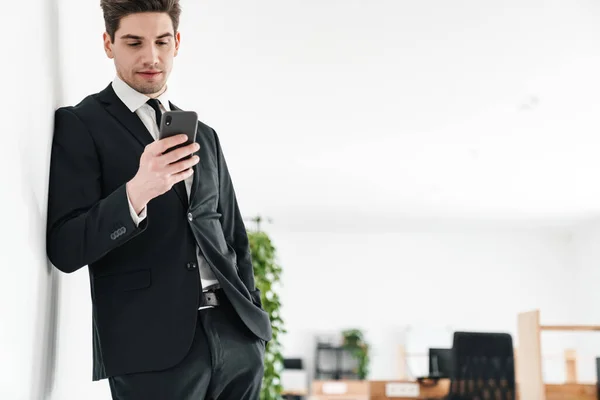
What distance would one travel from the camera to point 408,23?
177 inches

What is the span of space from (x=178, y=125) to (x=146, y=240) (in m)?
0.20

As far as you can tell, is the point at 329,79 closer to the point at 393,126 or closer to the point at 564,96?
the point at 393,126

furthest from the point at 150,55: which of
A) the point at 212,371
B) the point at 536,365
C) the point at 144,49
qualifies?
the point at 536,365

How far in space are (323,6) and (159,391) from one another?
3.66 m

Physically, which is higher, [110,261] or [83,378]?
[110,261]

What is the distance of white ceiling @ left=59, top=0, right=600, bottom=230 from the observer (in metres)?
4.48

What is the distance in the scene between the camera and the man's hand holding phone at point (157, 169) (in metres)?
0.92

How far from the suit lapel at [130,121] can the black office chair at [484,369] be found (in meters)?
3.83

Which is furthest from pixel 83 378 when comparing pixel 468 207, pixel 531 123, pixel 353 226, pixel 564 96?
pixel 353 226

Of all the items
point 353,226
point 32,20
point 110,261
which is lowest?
point 110,261

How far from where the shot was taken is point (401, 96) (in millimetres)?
5758

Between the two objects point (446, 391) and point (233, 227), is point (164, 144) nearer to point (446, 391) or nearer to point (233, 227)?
point (233, 227)

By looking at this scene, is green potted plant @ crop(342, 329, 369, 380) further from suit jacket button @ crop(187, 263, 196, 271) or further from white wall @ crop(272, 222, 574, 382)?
suit jacket button @ crop(187, 263, 196, 271)

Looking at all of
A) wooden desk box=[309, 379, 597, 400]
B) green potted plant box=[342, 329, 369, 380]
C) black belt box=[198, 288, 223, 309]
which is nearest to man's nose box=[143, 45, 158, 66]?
black belt box=[198, 288, 223, 309]
